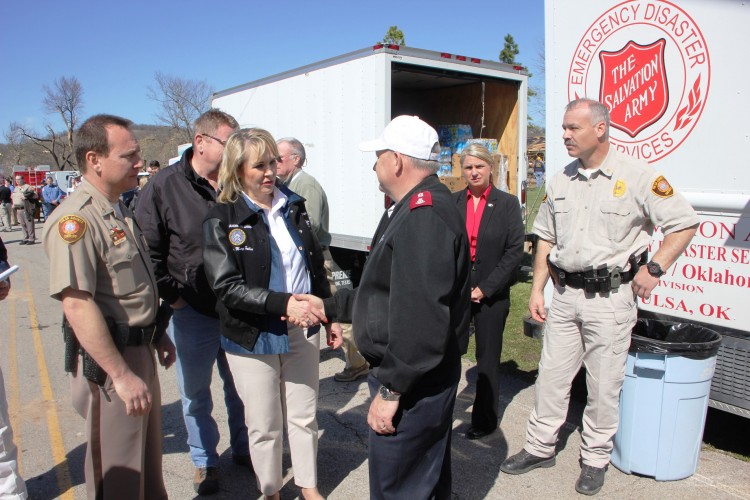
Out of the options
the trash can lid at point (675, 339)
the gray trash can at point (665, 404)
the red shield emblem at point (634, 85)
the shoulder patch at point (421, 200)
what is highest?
the red shield emblem at point (634, 85)

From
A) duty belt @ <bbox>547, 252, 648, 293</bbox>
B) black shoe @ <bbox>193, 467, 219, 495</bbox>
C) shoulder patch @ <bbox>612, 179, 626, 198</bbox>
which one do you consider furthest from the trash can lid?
black shoe @ <bbox>193, 467, 219, 495</bbox>

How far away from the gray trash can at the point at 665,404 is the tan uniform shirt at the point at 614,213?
57 centimetres

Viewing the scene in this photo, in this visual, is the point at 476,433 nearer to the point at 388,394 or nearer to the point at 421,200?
the point at 388,394

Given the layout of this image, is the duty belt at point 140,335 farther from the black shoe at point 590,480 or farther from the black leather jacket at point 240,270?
the black shoe at point 590,480

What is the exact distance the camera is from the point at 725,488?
3.42 meters

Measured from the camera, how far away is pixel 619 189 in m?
3.25

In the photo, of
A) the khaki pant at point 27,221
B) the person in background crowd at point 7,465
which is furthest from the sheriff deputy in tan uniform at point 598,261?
the khaki pant at point 27,221

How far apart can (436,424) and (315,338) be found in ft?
3.43

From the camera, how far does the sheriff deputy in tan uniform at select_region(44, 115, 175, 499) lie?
7.43 feet

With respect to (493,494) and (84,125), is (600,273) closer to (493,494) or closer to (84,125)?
(493,494)

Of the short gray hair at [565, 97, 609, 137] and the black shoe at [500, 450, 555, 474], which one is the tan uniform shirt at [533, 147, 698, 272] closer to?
the short gray hair at [565, 97, 609, 137]

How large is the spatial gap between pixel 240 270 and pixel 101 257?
64 cm

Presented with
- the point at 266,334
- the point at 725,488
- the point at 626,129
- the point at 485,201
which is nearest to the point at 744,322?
the point at 725,488

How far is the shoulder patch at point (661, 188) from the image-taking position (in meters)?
3.16
